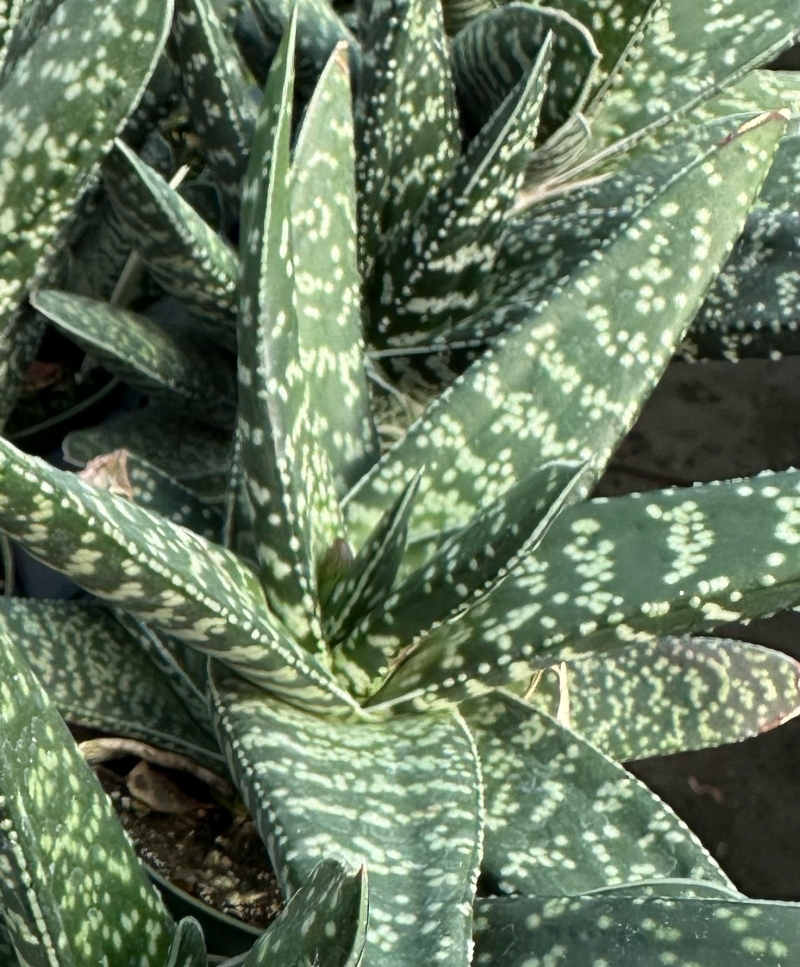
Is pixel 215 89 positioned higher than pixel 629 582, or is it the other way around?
pixel 215 89

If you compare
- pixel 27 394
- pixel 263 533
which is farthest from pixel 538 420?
pixel 27 394

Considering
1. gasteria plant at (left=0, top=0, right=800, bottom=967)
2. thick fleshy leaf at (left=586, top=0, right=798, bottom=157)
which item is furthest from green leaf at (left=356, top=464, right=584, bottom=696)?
thick fleshy leaf at (left=586, top=0, right=798, bottom=157)

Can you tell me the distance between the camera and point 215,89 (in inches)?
17.0

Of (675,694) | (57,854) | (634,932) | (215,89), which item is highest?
(215,89)

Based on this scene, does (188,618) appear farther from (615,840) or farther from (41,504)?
(615,840)

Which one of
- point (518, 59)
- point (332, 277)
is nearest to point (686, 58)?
point (518, 59)

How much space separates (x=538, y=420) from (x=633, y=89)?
202 mm

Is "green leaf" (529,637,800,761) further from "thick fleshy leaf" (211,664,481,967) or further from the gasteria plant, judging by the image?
"thick fleshy leaf" (211,664,481,967)

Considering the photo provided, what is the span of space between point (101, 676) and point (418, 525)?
0.14 m

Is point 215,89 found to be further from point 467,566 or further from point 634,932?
point 634,932

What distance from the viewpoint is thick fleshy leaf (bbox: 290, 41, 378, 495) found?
1.30ft

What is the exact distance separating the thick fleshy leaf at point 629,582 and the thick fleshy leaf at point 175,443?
0.52 feet

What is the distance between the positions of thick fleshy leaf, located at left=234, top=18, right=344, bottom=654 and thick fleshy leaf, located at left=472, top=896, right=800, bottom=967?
0.11m

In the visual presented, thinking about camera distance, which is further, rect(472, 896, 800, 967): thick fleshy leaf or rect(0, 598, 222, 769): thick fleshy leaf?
rect(0, 598, 222, 769): thick fleshy leaf
